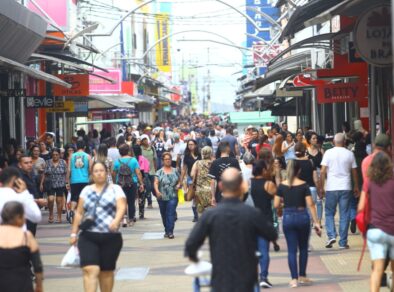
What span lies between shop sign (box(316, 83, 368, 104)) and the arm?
16.1 m

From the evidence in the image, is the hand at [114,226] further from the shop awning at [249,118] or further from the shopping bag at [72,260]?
the shop awning at [249,118]

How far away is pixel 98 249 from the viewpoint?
1188cm

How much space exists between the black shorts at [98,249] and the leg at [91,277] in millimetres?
45

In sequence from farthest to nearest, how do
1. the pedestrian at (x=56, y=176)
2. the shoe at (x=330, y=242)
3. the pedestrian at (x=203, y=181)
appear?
the pedestrian at (x=56, y=176)
the pedestrian at (x=203, y=181)
the shoe at (x=330, y=242)

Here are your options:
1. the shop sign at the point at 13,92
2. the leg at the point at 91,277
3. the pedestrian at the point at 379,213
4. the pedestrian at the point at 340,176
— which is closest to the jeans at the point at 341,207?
the pedestrian at the point at 340,176

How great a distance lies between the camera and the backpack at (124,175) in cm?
2186

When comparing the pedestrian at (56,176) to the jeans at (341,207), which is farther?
the pedestrian at (56,176)

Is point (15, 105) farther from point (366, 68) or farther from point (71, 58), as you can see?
point (366, 68)

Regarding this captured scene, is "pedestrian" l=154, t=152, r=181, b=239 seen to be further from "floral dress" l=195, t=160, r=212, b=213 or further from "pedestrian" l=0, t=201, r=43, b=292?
"pedestrian" l=0, t=201, r=43, b=292

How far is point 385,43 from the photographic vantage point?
16.5 metres

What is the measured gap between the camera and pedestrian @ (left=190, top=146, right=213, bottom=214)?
1884 centimetres

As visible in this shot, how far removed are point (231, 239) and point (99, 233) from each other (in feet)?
9.72

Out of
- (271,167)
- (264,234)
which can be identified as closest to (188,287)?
(271,167)

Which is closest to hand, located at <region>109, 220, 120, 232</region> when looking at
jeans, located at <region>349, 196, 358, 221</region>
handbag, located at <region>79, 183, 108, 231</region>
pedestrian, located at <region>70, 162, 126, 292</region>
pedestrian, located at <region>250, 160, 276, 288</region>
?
pedestrian, located at <region>70, 162, 126, 292</region>
